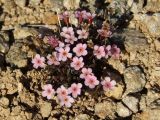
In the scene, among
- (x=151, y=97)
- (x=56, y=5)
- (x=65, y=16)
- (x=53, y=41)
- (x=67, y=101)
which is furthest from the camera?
(x=56, y=5)

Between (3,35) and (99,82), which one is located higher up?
(3,35)

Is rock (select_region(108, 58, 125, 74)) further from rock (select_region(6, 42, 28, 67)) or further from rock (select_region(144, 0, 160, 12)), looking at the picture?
rock (select_region(6, 42, 28, 67))

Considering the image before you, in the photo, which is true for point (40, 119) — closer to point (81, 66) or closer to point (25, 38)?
point (81, 66)

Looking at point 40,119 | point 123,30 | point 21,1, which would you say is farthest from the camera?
point 21,1

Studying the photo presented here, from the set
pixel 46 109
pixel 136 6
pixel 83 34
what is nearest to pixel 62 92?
pixel 46 109

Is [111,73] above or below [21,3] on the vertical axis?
below

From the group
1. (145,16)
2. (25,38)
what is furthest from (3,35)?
(145,16)

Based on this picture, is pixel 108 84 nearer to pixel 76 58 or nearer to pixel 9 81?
pixel 76 58
